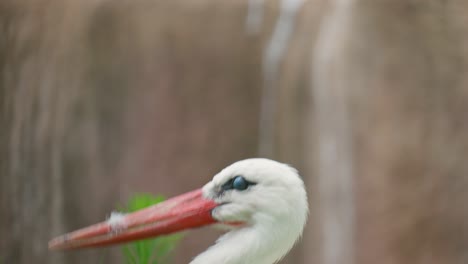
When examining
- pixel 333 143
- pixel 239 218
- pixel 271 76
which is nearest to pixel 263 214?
pixel 239 218

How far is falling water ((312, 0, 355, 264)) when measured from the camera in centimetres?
504

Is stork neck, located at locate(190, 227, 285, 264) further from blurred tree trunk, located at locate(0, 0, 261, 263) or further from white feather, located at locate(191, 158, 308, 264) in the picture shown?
blurred tree trunk, located at locate(0, 0, 261, 263)

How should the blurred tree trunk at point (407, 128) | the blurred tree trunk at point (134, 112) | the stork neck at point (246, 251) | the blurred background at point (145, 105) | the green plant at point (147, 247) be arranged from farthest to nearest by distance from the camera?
the blurred tree trunk at point (134, 112) → the blurred background at point (145, 105) → the blurred tree trunk at point (407, 128) → the green plant at point (147, 247) → the stork neck at point (246, 251)

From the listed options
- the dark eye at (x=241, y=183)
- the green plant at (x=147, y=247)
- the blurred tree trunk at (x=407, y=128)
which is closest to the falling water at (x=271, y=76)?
the blurred tree trunk at (x=407, y=128)

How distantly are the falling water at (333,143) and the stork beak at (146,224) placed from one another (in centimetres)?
249

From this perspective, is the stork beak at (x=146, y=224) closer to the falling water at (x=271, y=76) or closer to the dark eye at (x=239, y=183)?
the dark eye at (x=239, y=183)

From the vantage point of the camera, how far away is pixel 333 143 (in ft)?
17.0

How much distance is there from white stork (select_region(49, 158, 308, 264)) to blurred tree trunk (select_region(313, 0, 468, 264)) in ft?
7.91

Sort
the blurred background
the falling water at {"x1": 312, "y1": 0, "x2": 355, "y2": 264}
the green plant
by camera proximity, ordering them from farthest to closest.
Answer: the blurred background, the falling water at {"x1": 312, "y1": 0, "x2": 355, "y2": 264}, the green plant

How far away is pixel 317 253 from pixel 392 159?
0.82 metres

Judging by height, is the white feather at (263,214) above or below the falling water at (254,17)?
below

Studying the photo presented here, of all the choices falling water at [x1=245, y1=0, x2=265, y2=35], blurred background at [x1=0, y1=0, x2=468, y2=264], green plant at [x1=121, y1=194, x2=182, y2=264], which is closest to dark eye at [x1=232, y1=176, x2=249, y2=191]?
green plant at [x1=121, y1=194, x2=182, y2=264]

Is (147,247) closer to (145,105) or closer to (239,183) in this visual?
(239,183)

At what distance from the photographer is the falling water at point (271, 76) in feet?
18.5
